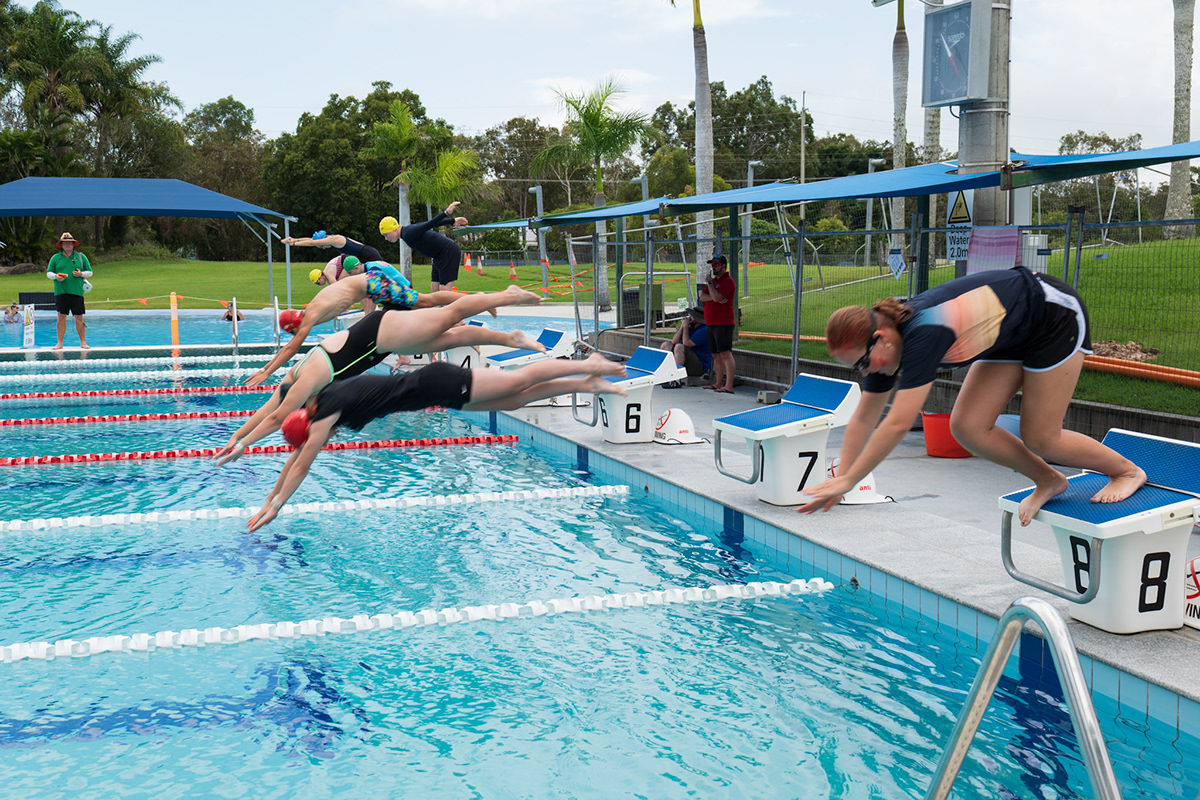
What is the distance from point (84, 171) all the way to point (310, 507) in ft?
150

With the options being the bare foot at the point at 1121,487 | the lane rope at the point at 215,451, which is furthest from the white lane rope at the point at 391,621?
the lane rope at the point at 215,451

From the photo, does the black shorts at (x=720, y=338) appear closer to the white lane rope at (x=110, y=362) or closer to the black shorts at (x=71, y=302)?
the white lane rope at (x=110, y=362)

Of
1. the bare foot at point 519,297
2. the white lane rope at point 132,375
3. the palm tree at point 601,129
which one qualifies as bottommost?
the white lane rope at point 132,375

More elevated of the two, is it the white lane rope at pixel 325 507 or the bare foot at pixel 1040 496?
the bare foot at pixel 1040 496

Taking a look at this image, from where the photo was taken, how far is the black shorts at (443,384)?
5.09 meters

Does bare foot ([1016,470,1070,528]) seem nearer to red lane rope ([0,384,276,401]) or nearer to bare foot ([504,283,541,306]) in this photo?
bare foot ([504,283,541,306])

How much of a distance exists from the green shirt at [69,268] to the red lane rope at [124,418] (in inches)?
198

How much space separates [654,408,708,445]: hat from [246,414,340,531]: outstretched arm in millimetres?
4081

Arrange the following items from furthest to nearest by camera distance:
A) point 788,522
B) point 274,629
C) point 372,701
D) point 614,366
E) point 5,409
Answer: point 5,409
point 788,522
point 614,366
point 274,629
point 372,701

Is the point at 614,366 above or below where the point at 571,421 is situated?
above

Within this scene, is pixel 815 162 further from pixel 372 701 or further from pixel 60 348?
pixel 372 701

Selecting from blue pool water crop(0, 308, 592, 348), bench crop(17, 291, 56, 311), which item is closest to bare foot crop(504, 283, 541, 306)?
blue pool water crop(0, 308, 592, 348)

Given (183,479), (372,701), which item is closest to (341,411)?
(372,701)

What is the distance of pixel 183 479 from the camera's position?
8383 millimetres
